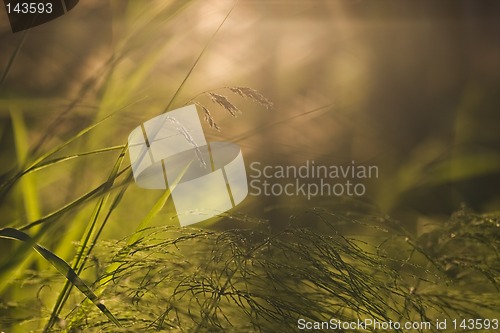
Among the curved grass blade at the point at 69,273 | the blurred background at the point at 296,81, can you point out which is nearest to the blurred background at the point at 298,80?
the blurred background at the point at 296,81

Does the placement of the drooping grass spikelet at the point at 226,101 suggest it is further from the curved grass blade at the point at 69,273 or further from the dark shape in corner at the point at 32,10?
the curved grass blade at the point at 69,273

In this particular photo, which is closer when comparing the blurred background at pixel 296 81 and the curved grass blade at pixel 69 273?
the curved grass blade at pixel 69 273

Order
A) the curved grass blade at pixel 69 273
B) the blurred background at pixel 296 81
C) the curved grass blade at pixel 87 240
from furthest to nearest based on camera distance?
the blurred background at pixel 296 81 < the curved grass blade at pixel 87 240 < the curved grass blade at pixel 69 273

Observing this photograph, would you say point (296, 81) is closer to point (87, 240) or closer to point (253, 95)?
point (253, 95)

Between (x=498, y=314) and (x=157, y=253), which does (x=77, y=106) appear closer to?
(x=157, y=253)

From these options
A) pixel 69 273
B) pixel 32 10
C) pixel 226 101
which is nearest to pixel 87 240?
pixel 69 273

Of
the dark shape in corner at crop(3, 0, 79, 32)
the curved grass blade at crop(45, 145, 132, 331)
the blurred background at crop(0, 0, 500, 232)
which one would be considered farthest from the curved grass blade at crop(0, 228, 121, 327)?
the dark shape in corner at crop(3, 0, 79, 32)

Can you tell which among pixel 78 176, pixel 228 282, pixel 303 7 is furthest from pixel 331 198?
pixel 78 176

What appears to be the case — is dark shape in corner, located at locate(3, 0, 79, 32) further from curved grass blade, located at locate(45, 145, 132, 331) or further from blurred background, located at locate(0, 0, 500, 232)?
curved grass blade, located at locate(45, 145, 132, 331)
